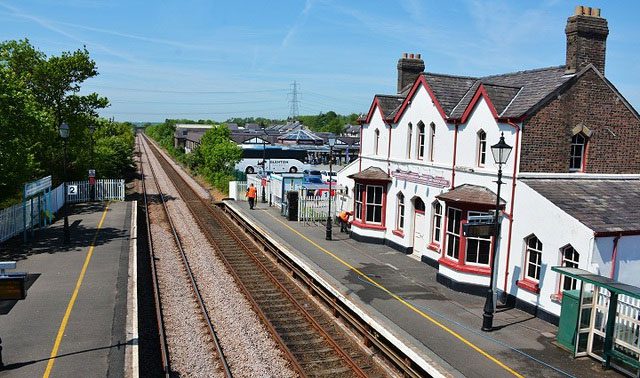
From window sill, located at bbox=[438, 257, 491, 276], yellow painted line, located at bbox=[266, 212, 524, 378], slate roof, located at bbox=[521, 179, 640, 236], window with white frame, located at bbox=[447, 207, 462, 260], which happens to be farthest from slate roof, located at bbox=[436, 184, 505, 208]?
yellow painted line, located at bbox=[266, 212, 524, 378]

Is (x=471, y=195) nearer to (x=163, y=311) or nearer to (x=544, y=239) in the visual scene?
(x=544, y=239)

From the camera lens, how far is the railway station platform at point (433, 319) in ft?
36.6

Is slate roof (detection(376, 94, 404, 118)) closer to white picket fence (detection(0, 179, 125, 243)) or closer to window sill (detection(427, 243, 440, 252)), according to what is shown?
window sill (detection(427, 243, 440, 252))

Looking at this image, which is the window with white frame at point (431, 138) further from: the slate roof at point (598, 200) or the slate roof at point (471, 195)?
the slate roof at point (598, 200)

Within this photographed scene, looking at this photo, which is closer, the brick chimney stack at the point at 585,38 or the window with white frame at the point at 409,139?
the brick chimney stack at the point at 585,38

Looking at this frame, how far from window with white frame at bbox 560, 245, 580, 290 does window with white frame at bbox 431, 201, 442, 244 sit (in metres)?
5.69

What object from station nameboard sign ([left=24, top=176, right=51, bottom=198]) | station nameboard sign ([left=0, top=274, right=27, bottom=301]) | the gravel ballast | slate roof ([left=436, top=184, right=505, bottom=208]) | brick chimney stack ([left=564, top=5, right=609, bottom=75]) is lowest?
the gravel ballast

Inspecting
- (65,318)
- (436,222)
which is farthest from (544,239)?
(65,318)

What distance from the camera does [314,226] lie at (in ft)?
89.6

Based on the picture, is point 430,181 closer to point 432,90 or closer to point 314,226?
point 432,90

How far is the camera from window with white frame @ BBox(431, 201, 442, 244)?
19.3m

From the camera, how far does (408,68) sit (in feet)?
87.0

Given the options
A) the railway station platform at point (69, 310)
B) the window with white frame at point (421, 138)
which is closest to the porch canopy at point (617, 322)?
the window with white frame at point (421, 138)

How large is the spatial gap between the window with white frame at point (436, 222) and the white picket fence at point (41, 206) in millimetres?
16120
